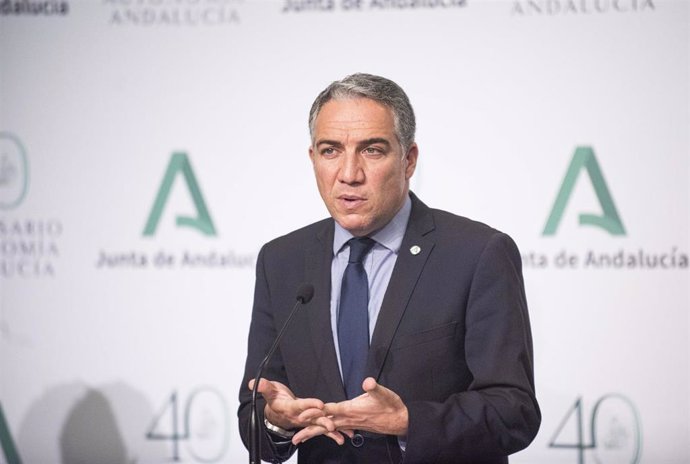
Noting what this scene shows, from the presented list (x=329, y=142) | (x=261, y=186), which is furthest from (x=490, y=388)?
(x=261, y=186)

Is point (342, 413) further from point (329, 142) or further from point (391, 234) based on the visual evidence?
point (329, 142)

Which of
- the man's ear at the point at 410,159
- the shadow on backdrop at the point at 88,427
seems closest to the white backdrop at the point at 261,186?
the shadow on backdrop at the point at 88,427

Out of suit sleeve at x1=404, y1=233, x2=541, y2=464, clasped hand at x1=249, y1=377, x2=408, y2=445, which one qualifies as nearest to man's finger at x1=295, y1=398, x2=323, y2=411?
clasped hand at x1=249, y1=377, x2=408, y2=445

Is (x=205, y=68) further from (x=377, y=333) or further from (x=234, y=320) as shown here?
(x=377, y=333)

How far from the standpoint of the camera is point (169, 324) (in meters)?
3.83

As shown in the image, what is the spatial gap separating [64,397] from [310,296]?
2.32 meters

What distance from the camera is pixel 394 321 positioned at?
2.15 m

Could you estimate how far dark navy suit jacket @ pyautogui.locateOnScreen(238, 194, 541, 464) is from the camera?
201 centimetres

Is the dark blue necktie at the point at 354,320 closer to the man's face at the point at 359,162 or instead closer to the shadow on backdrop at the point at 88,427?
the man's face at the point at 359,162

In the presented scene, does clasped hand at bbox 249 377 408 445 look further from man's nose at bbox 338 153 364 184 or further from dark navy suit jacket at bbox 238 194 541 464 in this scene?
man's nose at bbox 338 153 364 184

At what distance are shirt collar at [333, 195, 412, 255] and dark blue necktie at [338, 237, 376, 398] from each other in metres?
0.03

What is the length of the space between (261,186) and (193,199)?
315 mm

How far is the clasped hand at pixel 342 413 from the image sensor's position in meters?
1.90

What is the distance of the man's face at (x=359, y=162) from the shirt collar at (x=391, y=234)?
62 mm
